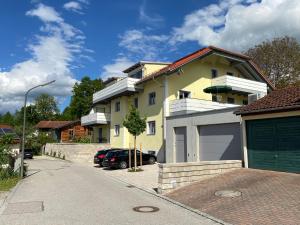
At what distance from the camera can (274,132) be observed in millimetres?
15227

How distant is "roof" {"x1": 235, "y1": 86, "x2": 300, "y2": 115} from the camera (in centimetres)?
1456

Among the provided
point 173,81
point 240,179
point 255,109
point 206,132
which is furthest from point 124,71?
point 240,179

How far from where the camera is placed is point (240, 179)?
542 inches

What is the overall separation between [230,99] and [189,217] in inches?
951

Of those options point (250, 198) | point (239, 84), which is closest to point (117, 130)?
point (239, 84)

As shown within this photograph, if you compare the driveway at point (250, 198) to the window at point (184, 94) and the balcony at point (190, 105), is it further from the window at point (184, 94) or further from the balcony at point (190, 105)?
the window at point (184, 94)

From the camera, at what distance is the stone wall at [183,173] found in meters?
13.4

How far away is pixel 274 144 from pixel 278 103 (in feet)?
6.31

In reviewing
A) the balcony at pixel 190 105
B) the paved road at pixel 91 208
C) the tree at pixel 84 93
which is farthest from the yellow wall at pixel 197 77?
the tree at pixel 84 93

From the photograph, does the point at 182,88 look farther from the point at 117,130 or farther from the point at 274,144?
the point at 274,144

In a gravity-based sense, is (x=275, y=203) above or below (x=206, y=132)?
below

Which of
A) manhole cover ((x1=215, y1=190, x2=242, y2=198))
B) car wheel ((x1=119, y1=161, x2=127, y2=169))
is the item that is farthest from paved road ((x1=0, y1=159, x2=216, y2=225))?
car wheel ((x1=119, y1=161, x2=127, y2=169))

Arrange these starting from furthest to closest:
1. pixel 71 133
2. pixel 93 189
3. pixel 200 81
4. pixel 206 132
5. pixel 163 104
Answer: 1. pixel 71 133
2. pixel 200 81
3. pixel 163 104
4. pixel 206 132
5. pixel 93 189

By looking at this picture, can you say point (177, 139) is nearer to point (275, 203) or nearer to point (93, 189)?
point (93, 189)
